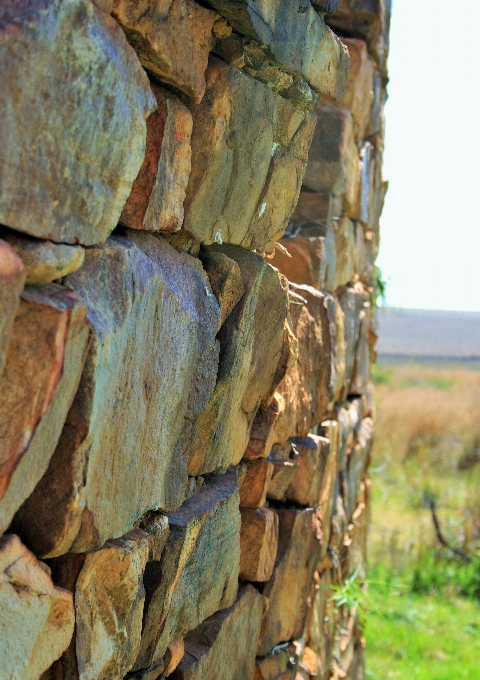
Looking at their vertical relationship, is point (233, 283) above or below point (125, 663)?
above

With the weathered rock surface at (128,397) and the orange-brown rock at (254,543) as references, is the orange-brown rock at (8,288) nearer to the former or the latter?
the weathered rock surface at (128,397)

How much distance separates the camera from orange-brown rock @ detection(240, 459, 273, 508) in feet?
7.30

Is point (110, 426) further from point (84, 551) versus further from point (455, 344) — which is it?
point (455, 344)

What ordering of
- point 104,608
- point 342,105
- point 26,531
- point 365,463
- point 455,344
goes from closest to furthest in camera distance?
point 26,531, point 104,608, point 342,105, point 365,463, point 455,344

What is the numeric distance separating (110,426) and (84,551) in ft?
0.68

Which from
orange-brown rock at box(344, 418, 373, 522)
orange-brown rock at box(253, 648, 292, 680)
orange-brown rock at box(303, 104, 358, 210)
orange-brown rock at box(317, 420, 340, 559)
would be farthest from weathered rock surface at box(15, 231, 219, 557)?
orange-brown rock at box(344, 418, 373, 522)

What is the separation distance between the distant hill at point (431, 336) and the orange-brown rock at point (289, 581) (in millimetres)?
32925

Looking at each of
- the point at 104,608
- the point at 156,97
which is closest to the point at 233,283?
the point at 156,97

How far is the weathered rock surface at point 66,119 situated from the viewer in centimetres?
101

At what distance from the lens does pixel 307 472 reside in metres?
2.71

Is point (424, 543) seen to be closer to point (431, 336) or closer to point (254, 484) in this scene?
point (254, 484)

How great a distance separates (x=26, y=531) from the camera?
1.18 meters

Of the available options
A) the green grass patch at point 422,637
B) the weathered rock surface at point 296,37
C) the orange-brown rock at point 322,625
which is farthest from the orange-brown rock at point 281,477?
the green grass patch at point 422,637

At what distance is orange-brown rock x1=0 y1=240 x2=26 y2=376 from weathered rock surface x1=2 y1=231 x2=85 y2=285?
4 cm
